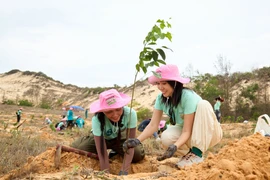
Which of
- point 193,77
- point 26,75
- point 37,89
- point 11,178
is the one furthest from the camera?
point 26,75

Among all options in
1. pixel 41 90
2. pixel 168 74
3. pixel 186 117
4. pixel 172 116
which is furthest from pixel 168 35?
pixel 41 90

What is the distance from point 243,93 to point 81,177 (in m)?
15.5

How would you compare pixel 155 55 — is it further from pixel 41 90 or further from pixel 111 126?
pixel 41 90

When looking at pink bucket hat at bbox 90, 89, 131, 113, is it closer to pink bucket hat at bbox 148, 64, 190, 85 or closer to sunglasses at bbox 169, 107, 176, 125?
pink bucket hat at bbox 148, 64, 190, 85

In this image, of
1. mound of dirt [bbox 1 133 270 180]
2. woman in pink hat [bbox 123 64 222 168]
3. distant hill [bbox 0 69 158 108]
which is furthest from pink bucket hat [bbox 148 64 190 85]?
distant hill [bbox 0 69 158 108]

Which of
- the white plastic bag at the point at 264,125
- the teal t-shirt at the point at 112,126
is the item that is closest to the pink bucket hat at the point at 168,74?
the teal t-shirt at the point at 112,126

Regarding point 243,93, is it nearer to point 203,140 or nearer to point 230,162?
point 203,140

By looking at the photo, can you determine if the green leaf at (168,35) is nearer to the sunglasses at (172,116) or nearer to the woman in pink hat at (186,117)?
the woman in pink hat at (186,117)

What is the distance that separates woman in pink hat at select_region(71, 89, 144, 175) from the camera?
120 inches

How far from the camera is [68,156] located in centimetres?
347

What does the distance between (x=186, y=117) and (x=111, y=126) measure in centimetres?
78

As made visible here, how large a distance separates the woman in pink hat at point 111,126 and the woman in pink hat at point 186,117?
0.24 meters

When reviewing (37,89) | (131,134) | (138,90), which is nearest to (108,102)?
(131,134)

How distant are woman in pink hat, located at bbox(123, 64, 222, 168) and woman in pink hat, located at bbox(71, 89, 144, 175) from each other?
0.77 ft
